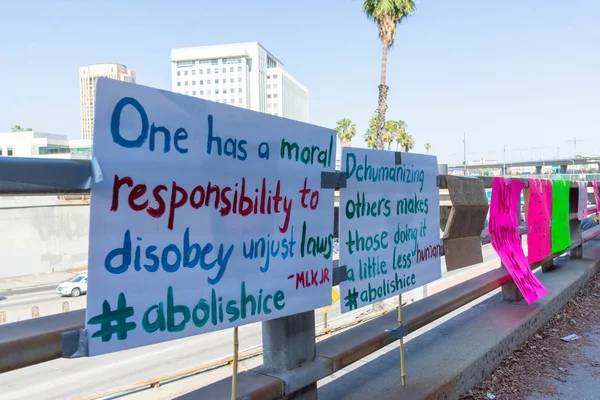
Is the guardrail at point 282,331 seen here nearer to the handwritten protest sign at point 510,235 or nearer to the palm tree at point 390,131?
the handwritten protest sign at point 510,235

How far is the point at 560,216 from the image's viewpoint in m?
7.27

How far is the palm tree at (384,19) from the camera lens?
32.5 meters

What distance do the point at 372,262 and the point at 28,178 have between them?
2029 mm

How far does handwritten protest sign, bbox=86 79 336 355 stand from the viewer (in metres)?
1.67

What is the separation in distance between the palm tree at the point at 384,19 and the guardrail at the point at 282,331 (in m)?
29.2

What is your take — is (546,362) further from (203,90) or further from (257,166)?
(203,90)

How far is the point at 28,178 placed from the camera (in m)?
1.47

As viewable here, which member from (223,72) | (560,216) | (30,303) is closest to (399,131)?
(30,303)

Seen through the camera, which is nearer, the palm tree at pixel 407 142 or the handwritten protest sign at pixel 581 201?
the handwritten protest sign at pixel 581 201

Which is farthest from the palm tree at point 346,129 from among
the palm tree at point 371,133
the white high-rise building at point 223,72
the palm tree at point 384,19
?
the white high-rise building at point 223,72

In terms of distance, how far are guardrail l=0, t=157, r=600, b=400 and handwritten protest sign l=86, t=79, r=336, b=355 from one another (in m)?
0.12

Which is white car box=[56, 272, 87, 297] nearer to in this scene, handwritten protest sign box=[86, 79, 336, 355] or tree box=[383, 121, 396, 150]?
handwritten protest sign box=[86, 79, 336, 355]

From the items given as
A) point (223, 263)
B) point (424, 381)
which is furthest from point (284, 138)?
point (424, 381)

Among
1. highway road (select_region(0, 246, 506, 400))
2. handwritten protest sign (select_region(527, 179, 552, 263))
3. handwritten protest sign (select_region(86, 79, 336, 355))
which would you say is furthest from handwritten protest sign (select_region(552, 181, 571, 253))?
highway road (select_region(0, 246, 506, 400))
